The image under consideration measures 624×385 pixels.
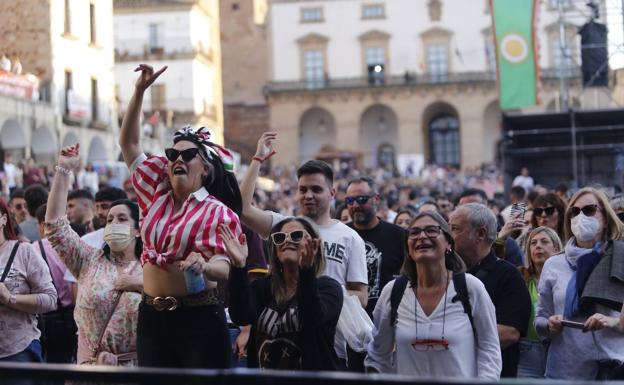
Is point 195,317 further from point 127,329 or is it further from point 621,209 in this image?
point 621,209

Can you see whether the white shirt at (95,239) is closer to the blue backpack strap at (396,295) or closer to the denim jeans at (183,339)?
the denim jeans at (183,339)

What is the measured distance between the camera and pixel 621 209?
9.26 metres

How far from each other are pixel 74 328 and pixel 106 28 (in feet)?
98.7

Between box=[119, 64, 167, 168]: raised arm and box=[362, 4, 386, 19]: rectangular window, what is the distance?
208ft

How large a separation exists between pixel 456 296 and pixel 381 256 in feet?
7.60

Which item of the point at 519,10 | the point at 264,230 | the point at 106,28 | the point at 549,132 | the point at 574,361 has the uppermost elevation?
the point at 106,28

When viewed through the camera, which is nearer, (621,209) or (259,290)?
(259,290)

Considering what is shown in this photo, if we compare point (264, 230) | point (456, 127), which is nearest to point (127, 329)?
point (264, 230)

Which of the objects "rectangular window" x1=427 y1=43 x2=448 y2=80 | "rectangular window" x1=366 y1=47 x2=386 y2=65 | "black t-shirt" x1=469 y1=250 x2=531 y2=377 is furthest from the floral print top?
"rectangular window" x1=366 y1=47 x2=386 y2=65

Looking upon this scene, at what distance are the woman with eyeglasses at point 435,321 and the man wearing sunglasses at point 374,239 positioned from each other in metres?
1.84

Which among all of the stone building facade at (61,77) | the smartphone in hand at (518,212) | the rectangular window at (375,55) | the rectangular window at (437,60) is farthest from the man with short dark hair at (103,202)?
the rectangular window at (375,55)

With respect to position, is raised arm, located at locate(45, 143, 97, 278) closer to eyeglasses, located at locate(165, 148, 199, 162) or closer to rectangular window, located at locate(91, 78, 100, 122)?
eyeglasses, located at locate(165, 148, 199, 162)

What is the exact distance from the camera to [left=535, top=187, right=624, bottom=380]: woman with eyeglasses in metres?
6.41

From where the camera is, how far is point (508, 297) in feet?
20.8
